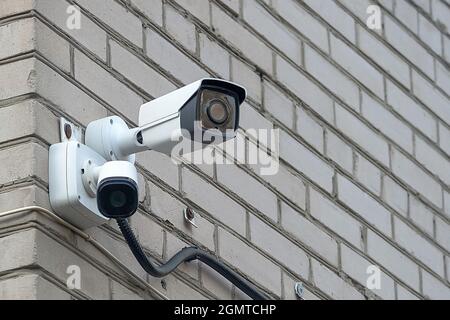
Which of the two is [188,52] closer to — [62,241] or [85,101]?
[85,101]

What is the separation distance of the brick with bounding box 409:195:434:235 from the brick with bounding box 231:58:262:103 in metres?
1.01

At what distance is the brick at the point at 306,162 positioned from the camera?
6273mm

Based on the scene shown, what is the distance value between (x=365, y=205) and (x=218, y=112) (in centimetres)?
175

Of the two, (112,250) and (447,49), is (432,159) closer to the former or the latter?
(447,49)

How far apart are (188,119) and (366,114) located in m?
2.00

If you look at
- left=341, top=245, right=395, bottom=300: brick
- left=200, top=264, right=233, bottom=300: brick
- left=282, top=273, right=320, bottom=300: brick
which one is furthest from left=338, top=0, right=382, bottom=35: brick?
left=200, top=264, right=233, bottom=300: brick

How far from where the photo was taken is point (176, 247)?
18.1 feet

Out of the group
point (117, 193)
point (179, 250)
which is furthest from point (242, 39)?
point (117, 193)

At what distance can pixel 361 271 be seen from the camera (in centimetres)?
645

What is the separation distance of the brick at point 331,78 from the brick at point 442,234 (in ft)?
2.14

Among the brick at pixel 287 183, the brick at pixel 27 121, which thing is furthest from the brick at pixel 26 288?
the brick at pixel 287 183
